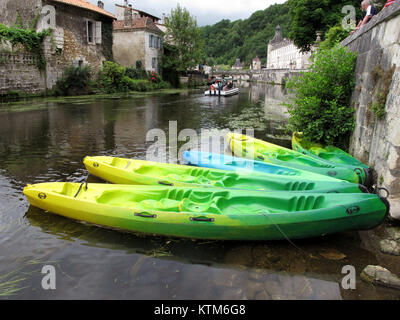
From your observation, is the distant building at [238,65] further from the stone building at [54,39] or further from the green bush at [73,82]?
the green bush at [73,82]

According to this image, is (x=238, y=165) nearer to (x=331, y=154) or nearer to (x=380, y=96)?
(x=331, y=154)

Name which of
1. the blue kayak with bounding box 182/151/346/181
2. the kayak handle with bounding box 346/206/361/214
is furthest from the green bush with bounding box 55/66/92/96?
the kayak handle with bounding box 346/206/361/214

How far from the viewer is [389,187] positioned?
423 cm

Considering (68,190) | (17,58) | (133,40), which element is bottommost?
(68,190)

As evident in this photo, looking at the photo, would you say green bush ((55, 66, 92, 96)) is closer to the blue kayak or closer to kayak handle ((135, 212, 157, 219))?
the blue kayak

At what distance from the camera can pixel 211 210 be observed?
393 cm

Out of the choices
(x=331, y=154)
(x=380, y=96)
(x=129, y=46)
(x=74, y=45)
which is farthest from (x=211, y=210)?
(x=129, y=46)

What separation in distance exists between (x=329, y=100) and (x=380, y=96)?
2313mm

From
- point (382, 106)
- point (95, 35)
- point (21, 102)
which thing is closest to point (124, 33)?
point (95, 35)

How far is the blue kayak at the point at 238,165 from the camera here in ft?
17.2

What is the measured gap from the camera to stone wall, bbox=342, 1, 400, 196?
422 cm

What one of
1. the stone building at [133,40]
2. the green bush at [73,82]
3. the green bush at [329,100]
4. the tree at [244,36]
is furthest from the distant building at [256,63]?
the green bush at [329,100]

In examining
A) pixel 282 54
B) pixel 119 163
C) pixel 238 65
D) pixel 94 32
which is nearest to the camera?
pixel 119 163
